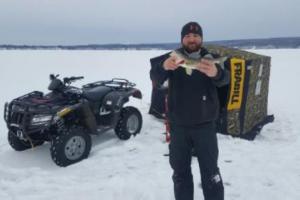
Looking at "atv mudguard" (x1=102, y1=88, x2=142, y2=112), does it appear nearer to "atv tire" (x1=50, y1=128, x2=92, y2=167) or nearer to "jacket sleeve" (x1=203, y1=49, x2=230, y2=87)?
"atv tire" (x1=50, y1=128, x2=92, y2=167)

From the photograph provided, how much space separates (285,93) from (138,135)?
7343 millimetres

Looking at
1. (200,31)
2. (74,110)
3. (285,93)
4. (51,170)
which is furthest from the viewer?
(285,93)

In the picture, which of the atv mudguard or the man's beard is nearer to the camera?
the man's beard

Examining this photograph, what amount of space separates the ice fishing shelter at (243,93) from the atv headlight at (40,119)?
1.98 m

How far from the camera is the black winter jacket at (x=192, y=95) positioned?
327 cm

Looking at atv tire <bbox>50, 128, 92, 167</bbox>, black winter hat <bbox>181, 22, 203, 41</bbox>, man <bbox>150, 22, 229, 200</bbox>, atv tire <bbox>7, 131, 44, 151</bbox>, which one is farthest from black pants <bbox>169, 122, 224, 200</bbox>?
atv tire <bbox>7, 131, 44, 151</bbox>

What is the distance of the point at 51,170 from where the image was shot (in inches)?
208

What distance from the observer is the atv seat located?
20.0 ft

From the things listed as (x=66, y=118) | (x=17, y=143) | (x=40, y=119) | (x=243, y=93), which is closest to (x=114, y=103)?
(x=66, y=118)

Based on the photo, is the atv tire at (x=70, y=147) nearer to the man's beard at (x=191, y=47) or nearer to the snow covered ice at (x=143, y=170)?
the snow covered ice at (x=143, y=170)

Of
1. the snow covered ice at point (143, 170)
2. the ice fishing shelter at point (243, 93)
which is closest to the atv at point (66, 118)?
the snow covered ice at point (143, 170)

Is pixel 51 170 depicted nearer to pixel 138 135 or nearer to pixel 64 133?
pixel 64 133

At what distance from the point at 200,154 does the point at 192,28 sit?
1125 mm

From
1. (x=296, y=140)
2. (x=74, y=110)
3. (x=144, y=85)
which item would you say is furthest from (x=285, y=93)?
(x=74, y=110)
